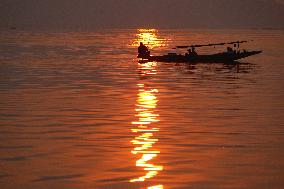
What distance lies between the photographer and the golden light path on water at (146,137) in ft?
64.7

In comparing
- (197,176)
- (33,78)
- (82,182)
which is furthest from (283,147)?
(33,78)

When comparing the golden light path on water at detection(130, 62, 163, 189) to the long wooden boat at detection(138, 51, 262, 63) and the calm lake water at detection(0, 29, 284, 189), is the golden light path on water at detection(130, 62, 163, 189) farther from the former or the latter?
the long wooden boat at detection(138, 51, 262, 63)

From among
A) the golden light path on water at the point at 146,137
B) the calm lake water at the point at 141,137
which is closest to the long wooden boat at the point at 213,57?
the calm lake water at the point at 141,137

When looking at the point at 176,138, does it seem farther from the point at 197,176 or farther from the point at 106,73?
the point at 106,73

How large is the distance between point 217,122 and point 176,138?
487 centimetres

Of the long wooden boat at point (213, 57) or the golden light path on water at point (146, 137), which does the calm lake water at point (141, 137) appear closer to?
the golden light path on water at point (146, 137)

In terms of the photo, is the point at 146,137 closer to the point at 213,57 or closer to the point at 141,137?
the point at 141,137

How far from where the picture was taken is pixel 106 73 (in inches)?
2596

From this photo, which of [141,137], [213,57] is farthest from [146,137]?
[213,57]

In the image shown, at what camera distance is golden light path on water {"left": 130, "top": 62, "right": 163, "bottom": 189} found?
19719 millimetres

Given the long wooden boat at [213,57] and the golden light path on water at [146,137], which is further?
the long wooden boat at [213,57]

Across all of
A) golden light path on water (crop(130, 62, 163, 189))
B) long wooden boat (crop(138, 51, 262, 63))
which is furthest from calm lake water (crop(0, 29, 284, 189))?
long wooden boat (crop(138, 51, 262, 63))

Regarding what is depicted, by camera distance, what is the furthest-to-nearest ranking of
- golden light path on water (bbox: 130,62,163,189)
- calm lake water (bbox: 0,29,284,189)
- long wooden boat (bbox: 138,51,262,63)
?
1. long wooden boat (bbox: 138,51,262,63)
2. golden light path on water (bbox: 130,62,163,189)
3. calm lake water (bbox: 0,29,284,189)

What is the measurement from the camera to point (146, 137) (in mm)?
25516
